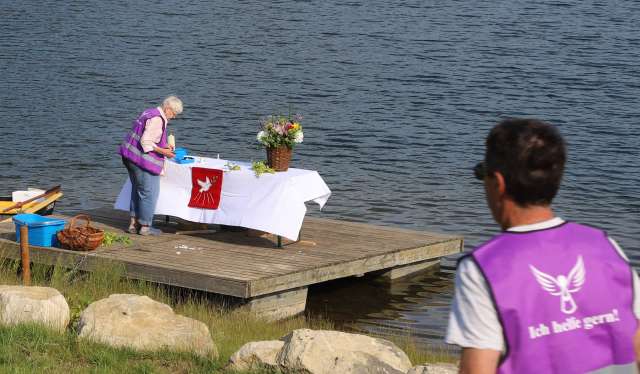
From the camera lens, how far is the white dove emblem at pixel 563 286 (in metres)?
3.41

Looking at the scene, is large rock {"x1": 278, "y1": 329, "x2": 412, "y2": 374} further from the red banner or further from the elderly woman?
the red banner

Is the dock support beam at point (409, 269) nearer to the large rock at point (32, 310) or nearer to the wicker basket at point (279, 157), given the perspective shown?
the wicker basket at point (279, 157)

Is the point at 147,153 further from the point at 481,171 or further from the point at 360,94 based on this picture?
the point at 360,94

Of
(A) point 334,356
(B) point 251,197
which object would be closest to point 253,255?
(B) point 251,197

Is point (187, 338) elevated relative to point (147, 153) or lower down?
lower down

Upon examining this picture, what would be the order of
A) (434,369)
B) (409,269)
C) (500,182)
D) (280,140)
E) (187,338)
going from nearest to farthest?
(500,182), (434,369), (187,338), (280,140), (409,269)

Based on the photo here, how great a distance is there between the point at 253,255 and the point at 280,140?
1300mm

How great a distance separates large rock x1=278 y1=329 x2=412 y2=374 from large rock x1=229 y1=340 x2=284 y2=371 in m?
0.08

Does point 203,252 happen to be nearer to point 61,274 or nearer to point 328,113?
point 61,274

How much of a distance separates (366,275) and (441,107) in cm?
1277

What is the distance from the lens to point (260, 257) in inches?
497

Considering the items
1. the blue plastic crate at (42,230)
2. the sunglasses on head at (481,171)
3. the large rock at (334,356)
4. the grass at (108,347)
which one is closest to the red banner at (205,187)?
the grass at (108,347)

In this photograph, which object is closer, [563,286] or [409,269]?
[563,286]

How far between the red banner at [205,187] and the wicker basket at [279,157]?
1.92 feet
